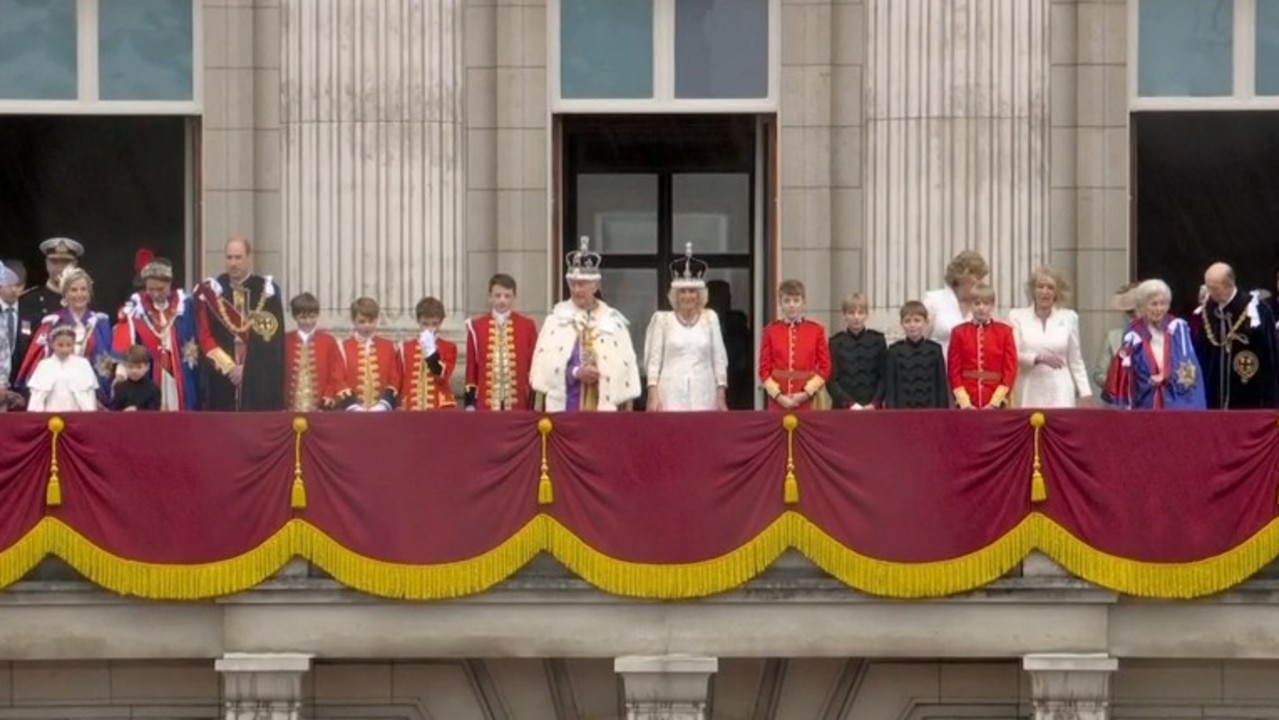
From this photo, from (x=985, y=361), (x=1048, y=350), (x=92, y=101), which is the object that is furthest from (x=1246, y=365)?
(x=92, y=101)

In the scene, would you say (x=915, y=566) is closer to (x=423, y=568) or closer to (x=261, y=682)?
(x=423, y=568)

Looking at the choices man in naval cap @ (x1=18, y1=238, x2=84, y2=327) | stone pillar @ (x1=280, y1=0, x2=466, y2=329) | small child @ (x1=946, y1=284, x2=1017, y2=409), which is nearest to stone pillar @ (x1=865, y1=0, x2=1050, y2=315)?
small child @ (x1=946, y1=284, x2=1017, y2=409)

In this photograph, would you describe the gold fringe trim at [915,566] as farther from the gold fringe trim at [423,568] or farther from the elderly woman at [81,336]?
the elderly woman at [81,336]

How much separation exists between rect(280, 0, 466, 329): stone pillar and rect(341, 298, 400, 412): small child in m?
2.43

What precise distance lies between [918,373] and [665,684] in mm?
3400

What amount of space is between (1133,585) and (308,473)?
6.77 m

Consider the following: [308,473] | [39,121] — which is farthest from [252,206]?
[308,473]

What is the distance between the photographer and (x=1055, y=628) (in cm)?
3353

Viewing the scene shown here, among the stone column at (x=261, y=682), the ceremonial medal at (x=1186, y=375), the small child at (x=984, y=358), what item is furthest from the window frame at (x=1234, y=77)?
the stone column at (x=261, y=682)

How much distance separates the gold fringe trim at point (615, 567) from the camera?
1320 inches

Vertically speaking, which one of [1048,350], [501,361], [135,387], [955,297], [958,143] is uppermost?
[958,143]

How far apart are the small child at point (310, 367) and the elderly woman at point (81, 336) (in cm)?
157

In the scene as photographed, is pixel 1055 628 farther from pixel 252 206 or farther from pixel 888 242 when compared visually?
pixel 252 206

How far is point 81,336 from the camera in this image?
114 feet
